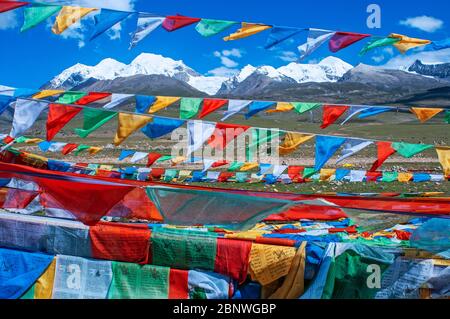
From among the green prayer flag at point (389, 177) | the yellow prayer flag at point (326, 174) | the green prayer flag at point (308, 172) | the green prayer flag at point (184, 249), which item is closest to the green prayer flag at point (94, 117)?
the green prayer flag at point (184, 249)

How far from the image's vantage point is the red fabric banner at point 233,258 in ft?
21.6

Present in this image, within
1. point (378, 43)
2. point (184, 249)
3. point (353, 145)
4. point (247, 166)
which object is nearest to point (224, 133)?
point (353, 145)

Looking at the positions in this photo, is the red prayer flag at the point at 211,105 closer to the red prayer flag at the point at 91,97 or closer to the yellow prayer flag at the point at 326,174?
the red prayer flag at the point at 91,97

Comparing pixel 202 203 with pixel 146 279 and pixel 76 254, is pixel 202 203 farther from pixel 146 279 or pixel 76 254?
pixel 76 254

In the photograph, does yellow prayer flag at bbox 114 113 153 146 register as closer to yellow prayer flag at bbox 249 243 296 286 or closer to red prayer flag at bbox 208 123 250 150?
red prayer flag at bbox 208 123 250 150

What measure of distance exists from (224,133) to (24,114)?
150 inches

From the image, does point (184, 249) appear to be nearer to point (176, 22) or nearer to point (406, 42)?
point (176, 22)

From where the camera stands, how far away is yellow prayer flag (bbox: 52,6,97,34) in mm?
9445

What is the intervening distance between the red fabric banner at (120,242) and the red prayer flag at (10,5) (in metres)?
4.85

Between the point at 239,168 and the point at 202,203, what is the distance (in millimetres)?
13862

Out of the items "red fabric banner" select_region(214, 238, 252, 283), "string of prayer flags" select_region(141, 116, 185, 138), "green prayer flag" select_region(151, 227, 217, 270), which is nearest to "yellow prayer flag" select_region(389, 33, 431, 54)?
"string of prayer flags" select_region(141, 116, 185, 138)

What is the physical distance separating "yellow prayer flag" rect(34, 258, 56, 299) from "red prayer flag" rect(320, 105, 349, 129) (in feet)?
21.7

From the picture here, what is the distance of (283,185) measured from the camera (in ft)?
62.2

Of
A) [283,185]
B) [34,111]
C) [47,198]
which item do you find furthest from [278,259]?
[283,185]
